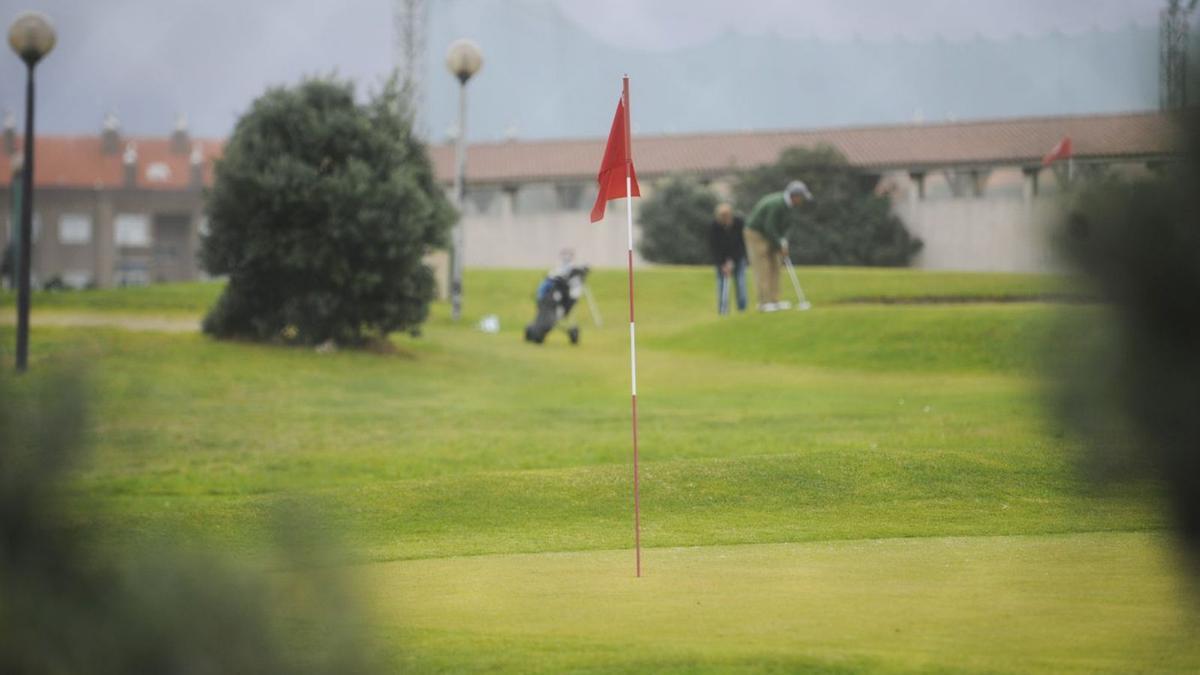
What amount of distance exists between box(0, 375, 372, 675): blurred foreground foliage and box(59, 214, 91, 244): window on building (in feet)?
362

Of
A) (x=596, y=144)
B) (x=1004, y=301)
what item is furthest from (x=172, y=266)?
(x=1004, y=301)

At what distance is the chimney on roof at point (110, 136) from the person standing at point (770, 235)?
8704 centimetres

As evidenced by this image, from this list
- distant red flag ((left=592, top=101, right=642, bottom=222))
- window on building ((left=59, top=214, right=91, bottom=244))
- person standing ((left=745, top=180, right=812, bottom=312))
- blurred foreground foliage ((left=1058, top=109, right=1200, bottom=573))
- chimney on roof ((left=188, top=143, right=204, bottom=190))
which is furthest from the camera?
chimney on roof ((left=188, top=143, right=204, bottom=190))

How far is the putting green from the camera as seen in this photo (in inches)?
262

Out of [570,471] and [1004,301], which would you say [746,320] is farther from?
[570,471]

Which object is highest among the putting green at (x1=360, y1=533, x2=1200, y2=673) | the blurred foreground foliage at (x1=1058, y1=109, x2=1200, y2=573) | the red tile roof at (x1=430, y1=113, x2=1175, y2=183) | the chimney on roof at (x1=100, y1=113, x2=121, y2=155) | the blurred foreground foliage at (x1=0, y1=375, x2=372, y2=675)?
the chimney on roof at (x1=100, y1=113, x2=121, y2=155)

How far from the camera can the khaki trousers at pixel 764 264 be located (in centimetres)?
3184

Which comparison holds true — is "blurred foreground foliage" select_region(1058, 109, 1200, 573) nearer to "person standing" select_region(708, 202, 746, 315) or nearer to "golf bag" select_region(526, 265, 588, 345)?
"golf bag" select_region(526, 265, 588, 345)

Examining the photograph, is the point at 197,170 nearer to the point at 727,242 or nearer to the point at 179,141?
the point at 179,141

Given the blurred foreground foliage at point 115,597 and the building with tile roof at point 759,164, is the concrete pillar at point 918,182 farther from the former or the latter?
the blurred foreground foliage at point 115,597

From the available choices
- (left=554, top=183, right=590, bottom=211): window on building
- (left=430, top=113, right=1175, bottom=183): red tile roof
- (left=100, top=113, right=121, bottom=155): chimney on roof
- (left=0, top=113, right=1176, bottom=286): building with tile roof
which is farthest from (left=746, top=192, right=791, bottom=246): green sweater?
(left=100, top=113, right=121, bottom=155): chimney on roof

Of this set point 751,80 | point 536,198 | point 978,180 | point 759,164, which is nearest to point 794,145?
point 759,164

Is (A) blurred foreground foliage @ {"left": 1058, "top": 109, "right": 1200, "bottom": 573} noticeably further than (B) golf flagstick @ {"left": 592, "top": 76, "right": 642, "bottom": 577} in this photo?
No

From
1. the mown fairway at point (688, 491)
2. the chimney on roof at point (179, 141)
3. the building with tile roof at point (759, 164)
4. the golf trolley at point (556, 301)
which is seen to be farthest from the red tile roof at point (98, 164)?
the mown fairway at point (688, 491)
